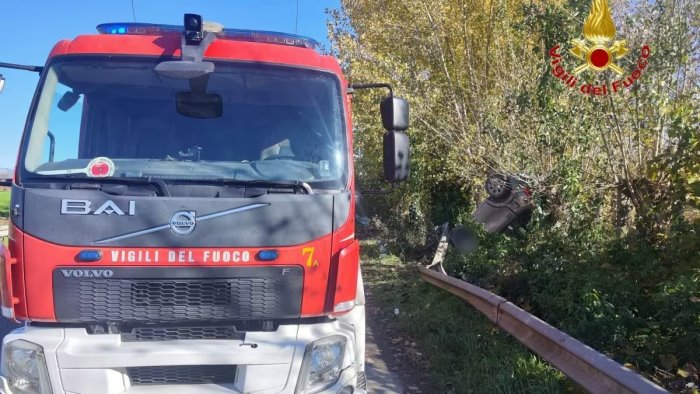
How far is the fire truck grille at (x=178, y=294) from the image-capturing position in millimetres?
3396

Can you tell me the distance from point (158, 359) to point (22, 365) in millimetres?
767

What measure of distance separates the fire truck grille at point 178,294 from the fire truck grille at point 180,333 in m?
0.09

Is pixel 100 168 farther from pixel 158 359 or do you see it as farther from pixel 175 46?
pixel 158 359

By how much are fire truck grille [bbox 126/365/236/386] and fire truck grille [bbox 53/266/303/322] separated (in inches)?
11.1

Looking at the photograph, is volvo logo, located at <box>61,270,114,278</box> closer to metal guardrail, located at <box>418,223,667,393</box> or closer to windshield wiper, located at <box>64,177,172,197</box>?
windshield wiper, located at <box>64,177,172,197</box>

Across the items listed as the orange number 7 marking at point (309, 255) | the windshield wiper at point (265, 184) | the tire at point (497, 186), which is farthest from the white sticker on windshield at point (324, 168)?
the tire at point (497, 186)

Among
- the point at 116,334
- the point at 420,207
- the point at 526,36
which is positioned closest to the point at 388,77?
the point at 526,36

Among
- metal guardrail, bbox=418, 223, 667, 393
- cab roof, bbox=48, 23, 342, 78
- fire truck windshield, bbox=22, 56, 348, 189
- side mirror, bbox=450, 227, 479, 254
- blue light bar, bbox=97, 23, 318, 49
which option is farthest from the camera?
side mirror, bbox=450, 227, 479, 254

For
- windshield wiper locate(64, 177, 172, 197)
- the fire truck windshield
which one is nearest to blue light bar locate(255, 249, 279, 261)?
the fire truck windshield

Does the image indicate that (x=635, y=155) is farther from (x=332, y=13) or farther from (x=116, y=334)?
(x=332, y=13)

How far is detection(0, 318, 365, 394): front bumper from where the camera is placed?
323 centimetres

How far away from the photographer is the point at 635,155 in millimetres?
6258

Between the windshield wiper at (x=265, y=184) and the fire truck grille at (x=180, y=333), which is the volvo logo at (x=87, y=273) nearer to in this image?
the fire truck grille at (x=180, y=333)

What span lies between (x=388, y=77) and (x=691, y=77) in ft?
17.6
